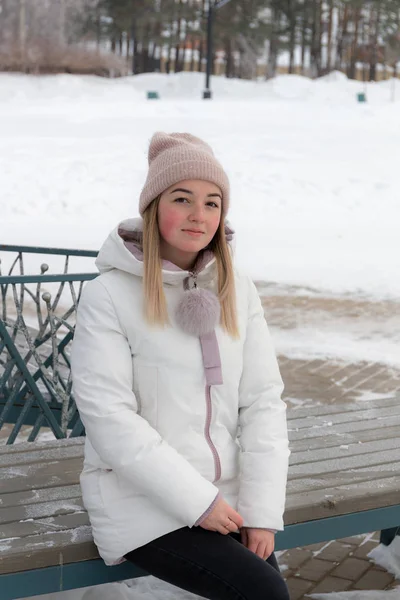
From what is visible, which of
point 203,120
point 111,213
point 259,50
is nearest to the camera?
point 111,213

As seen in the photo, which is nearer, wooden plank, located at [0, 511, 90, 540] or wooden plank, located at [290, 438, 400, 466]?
wooden plank, located at [0, 511, 90, 540]

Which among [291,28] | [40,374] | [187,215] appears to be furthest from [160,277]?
[291,28]

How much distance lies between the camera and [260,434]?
2.73 metres

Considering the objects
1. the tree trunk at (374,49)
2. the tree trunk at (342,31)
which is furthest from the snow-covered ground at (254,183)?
the tree trunk at (374,49)

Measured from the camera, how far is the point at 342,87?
42.6 m

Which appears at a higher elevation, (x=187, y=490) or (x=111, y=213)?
(x=187, y=490)

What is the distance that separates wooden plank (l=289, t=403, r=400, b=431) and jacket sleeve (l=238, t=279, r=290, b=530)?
0.80 meters

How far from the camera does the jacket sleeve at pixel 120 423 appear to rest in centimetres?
249

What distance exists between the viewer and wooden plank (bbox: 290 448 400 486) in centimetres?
319

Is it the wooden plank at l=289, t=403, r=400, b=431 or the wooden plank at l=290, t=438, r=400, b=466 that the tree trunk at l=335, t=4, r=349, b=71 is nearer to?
the wooden plank at l=289, t=403, r=400, b=431

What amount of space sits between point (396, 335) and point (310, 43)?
4428 centimetres

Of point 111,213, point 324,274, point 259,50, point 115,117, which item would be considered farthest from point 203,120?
point 259,50

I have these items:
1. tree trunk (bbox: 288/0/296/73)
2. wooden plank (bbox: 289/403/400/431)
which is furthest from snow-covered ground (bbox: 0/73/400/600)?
tree trunk (bbox: 288/0/296/73)

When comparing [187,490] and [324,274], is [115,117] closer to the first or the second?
[324,274]
